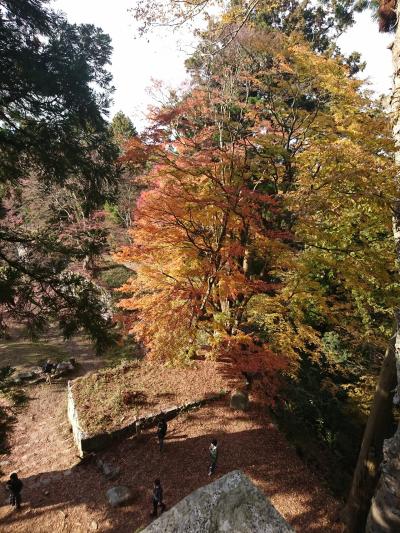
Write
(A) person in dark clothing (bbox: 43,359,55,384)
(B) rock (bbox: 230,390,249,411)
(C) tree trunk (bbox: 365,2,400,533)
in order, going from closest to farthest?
(C) tree trunk (bbox: 365,2,400,533), (B) rock (bbox: 230,390,249,411), (A) person in dark clothing (bbox: 43,359,55,384)

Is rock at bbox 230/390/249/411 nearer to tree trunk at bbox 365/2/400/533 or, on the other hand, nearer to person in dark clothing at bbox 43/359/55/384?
tree trunk at bbox 365/2/400/533

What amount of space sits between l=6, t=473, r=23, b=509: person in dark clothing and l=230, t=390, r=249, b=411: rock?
6955 mm

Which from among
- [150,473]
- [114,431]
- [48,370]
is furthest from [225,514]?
[48,370]

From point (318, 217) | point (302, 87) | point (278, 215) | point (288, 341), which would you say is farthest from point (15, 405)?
point (302, 87)

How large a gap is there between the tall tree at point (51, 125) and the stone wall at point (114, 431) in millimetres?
5190

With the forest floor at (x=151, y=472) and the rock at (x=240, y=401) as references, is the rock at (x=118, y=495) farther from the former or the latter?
the rock at (x=240, y=401)

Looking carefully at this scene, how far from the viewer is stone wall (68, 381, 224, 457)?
402 inches

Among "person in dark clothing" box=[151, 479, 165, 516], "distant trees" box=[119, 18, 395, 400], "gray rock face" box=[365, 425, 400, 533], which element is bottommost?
"person in dark clothing" box=[151, 479, 165, 516]

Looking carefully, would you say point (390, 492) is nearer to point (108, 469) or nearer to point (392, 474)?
point (392, 474)

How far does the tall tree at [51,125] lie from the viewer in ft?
19.2

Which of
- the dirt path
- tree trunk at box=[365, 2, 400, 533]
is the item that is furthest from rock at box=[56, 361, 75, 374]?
tree trunk at box=[365, 2, 400, 533]

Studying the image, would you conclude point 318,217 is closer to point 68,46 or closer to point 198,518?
point 68,46

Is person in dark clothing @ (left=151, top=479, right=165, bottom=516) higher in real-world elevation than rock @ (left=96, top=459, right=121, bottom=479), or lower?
higher

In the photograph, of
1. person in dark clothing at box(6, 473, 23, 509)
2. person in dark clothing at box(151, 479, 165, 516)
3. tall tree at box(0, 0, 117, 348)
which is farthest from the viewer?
person in dark clothing at box(6, 473, 23, 509)
